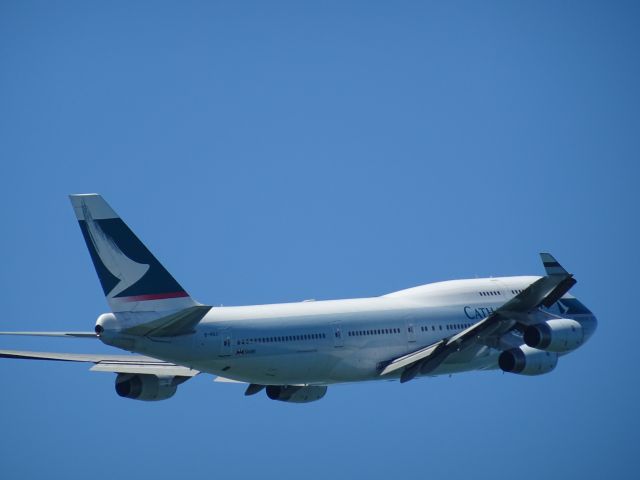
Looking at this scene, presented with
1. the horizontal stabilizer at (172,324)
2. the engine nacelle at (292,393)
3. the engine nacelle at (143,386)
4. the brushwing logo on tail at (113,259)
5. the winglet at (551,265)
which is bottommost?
the engine nacelle at (292,393)

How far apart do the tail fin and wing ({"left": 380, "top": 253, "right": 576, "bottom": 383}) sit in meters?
13.3

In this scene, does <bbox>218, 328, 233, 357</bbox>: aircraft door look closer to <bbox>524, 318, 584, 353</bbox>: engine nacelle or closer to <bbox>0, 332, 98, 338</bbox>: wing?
<bbox>0, 332, 98, 338</bbox>: wing

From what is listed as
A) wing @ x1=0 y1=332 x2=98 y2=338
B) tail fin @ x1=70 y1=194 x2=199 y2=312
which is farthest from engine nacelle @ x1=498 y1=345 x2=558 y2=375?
wing @ x1=0 y1=332 x2=98 y2=338

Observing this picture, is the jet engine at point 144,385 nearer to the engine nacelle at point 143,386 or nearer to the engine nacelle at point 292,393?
the engine nacelle at point 143,386

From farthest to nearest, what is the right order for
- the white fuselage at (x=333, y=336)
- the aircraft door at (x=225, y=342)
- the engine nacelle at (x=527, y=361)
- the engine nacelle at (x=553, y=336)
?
the engine nacelle at (x=527, y=361) → the engine nacelle at (x=553, y=336) → the aircraft door at (x=225, y=342) → the white fuselage at (x=333, y=336)

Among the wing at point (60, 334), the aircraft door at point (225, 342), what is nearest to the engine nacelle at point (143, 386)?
the aircraft door at point (225, 342)

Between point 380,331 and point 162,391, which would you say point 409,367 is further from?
point 162,391

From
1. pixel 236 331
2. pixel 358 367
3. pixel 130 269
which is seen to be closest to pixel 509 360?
pixel 358 367

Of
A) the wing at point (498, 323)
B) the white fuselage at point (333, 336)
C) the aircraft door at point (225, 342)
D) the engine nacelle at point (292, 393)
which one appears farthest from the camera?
the engine nacelle at point (292, 393)

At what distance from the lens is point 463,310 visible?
75938mm

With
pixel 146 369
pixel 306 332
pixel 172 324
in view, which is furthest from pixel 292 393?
pixel 172 324

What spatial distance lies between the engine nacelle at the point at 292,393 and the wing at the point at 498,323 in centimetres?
456

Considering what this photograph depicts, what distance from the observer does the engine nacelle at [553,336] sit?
7006cm

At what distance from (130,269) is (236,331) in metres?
5.86
